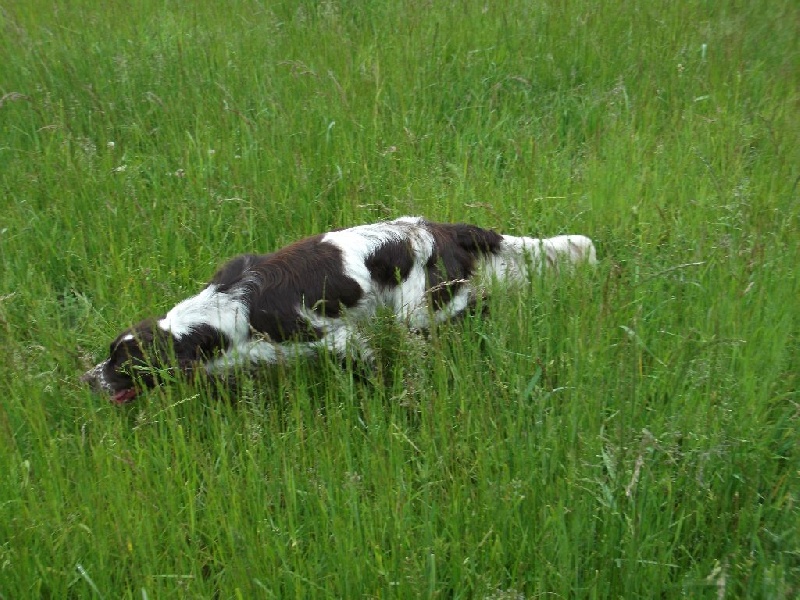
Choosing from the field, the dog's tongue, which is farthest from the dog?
the field

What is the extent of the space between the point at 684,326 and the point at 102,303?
2578mm

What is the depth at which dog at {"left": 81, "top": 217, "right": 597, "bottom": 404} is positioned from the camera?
10.3 ft

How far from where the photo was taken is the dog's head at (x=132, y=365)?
307 centimetres

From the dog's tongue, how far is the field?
0.04m

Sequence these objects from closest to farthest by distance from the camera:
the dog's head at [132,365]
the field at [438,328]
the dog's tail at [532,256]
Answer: the field at [438,328]
the dog's head at [132,365]
the dog's tail at [532,256]

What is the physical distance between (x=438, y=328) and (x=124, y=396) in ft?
4.08

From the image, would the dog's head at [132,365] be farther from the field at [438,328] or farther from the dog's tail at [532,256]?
the dog's tail at [532,256]

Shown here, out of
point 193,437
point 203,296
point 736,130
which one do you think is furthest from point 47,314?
point 736,130

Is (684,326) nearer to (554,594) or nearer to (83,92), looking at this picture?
(554,594)

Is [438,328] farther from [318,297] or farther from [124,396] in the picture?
[124,396]

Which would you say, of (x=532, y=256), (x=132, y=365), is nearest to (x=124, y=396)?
(x=132, y=365)

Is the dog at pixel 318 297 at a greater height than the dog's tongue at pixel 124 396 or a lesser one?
greater

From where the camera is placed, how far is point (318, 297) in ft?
10.6

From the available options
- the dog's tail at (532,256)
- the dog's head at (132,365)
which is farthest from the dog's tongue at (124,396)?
the dog's tail at (532,256)
